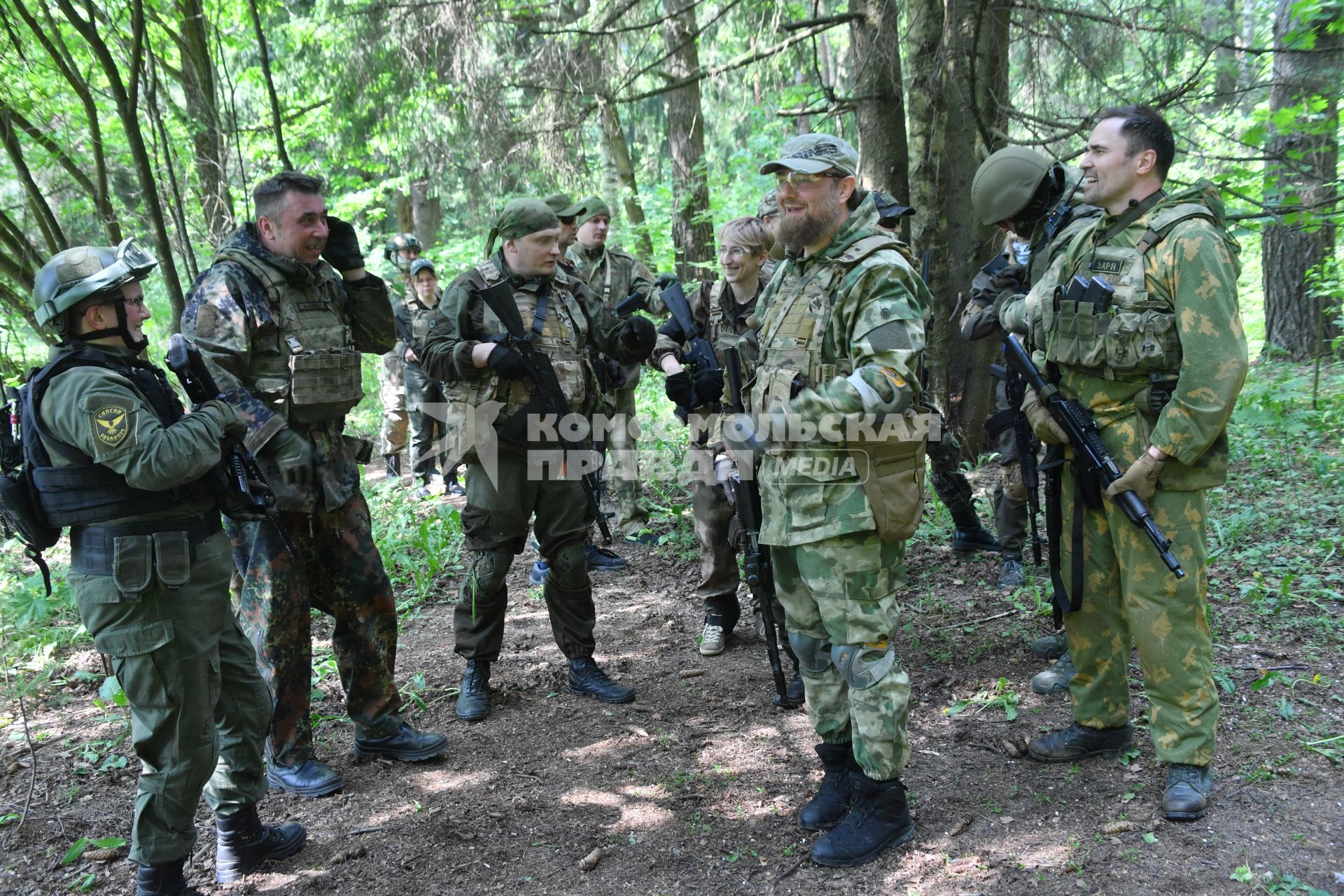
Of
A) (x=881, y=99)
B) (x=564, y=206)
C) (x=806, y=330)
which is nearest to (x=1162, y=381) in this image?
(x=806, y=330)

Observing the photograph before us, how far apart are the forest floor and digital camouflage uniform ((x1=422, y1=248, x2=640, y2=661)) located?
46 centimetres

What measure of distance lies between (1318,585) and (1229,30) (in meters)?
4.92

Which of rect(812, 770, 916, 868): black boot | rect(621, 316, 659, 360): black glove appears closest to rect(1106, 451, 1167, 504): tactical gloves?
rect(812, 770, 916, 868): black boot

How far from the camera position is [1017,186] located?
3705 mm

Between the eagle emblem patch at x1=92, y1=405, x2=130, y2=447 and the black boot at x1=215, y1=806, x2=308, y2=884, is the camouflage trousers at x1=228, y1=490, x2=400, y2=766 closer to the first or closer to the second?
the black boot at x1=215, y1=806, x2=308, y2=884

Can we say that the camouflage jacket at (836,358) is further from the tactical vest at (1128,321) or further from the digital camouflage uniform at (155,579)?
the digital camouflage uniform at (155,579)

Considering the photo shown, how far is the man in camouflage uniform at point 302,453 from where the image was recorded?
A: 11.0ft

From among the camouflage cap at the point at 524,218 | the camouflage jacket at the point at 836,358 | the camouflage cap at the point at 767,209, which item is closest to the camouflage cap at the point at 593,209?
the camouflage cap at the point at 767,209

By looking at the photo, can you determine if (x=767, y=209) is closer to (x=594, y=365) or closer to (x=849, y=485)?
(x=594, y=365)

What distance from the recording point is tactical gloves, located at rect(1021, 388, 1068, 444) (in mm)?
3275

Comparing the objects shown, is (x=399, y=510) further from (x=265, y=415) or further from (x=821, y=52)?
(x=821, y=52)

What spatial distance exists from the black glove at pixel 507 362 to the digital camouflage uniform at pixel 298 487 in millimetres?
531

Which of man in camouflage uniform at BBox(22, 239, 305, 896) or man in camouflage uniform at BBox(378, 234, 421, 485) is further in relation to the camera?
man in camouflage uniform at BBox(378, 234, 421, 485)

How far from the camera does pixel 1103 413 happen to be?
3.16 meters
